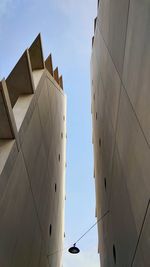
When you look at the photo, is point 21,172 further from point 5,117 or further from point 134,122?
point 134,122

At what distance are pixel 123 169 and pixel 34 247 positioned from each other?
10.7ft


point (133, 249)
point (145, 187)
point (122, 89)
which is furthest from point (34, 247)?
point (122, 89)

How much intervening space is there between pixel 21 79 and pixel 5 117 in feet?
6.90

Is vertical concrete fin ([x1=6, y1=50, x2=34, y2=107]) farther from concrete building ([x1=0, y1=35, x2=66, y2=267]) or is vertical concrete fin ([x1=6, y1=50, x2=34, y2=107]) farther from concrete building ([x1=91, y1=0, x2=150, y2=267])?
concrete building ([x1=91, y1=0, x2=150, y2=267])

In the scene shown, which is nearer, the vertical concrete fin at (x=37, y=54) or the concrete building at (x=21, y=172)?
the concrete building at (x=21, y=172)

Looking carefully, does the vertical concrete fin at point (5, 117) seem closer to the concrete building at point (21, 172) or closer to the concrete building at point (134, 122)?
the concrete building at point (21, 172)

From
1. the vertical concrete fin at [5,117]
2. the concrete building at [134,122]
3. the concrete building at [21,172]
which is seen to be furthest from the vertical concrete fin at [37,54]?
the vertical concrete fin at [5,117]

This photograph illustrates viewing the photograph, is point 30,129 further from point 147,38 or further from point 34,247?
point 147,38

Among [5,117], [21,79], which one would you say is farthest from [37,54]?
[5,117]

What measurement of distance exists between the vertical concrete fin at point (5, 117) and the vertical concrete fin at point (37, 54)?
4.13m

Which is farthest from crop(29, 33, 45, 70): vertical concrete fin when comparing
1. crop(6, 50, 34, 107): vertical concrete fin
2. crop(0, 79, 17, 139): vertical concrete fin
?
crop(0, 79, 17, 139): vertical concrete fin

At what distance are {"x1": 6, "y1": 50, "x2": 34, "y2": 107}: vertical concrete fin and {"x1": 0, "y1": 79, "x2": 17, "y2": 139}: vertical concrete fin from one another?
174 cm

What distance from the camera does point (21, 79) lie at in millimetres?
6242

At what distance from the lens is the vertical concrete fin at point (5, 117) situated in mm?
4305
